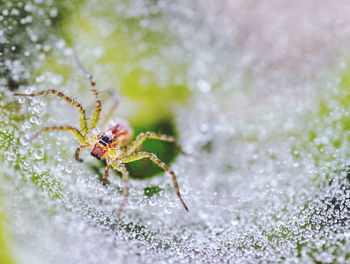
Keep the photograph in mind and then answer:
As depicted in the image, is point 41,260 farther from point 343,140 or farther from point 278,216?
point 343,140

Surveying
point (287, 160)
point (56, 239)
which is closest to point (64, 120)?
point (56, 239)

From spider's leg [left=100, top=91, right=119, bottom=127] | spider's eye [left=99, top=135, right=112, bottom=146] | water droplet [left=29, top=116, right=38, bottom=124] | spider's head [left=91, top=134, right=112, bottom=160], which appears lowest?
water droplet [left=29, top=116, right=38, bottom=124]

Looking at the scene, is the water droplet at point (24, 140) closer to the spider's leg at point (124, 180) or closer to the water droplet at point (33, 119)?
the water droplet at point (33, 119)

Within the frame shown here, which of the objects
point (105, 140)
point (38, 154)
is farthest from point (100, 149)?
point (38, 154)

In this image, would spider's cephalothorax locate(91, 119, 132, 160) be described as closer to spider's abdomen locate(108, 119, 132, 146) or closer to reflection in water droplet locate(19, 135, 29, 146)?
spider's abdomen locate(108, 119, 132, 146)

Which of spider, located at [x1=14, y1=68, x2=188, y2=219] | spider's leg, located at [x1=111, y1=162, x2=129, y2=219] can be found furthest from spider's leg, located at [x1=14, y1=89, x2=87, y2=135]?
spider's leg, located at [x1=111, y1=162, x2=129, y2=219]
